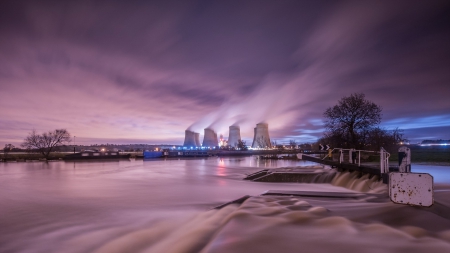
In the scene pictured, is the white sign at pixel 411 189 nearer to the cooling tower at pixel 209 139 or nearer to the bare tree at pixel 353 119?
the bare tree at pixel 353 119

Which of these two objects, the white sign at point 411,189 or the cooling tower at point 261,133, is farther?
the cooling tower at point 261,133

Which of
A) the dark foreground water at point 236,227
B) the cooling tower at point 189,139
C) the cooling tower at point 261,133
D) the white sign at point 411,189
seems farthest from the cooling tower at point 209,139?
the white sign at point 411,189

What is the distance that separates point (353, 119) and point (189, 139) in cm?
9316

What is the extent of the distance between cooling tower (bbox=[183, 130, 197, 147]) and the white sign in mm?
110274

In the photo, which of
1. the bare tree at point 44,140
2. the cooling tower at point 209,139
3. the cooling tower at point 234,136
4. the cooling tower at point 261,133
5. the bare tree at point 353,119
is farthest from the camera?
the cooling tower at point 234,136

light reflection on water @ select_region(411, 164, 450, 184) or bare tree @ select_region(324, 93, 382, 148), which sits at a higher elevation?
bare tree @ select_region(324, 93, 382, 148)

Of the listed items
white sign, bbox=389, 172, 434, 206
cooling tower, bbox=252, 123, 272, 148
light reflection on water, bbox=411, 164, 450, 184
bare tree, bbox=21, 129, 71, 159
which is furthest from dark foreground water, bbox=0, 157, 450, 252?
cooling tower, bbox=252, 123, 272, 148

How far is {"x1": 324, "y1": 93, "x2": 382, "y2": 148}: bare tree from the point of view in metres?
26.1

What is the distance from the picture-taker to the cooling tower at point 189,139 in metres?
114

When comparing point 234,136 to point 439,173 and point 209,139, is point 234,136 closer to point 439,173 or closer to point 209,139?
point 209,139

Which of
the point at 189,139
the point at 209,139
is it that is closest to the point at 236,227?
the point at 209,139

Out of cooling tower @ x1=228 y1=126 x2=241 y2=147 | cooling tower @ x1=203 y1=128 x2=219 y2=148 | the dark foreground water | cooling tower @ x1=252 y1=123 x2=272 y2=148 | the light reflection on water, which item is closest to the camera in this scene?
the dark foreground water

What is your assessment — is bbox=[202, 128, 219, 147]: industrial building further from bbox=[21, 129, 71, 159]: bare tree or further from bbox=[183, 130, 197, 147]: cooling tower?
bbox=[21, 129, 71, 159]: bare tree

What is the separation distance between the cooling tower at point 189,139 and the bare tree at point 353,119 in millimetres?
91247
